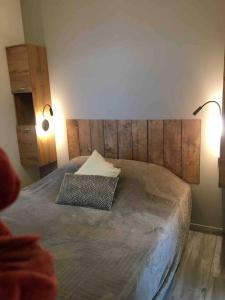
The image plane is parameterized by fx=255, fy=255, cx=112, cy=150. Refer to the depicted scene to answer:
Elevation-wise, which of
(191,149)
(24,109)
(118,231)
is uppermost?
(24,109)

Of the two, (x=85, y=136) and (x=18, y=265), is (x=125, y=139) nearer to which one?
(x=85, y=136)

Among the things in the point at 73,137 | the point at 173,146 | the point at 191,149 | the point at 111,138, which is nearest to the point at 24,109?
the point at 73,137

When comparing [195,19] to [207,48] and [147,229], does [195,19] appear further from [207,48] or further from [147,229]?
[147,229]

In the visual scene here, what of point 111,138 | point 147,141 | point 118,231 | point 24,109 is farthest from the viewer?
point 24,109

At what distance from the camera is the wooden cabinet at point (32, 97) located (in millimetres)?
2707

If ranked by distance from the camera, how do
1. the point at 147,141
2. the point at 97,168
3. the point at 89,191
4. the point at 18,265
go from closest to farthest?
the point at 18,265 < the point at 89,191 < the point at 97,168 < the point at 147,141

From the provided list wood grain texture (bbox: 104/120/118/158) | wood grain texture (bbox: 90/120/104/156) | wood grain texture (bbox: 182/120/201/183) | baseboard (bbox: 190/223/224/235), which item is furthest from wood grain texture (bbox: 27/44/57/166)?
baseboard (bbox: 190/223/224/235)

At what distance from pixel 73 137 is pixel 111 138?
485mm

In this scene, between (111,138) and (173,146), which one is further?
(111,138)

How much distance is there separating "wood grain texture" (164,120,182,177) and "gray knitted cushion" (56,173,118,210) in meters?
0.64

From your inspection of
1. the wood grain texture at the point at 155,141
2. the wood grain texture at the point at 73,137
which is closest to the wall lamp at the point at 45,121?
the wood grain texture at the point at 73,137

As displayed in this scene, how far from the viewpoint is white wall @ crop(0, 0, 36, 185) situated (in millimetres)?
2758

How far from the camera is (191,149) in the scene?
92.5 inches

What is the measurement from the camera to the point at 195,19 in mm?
2148
